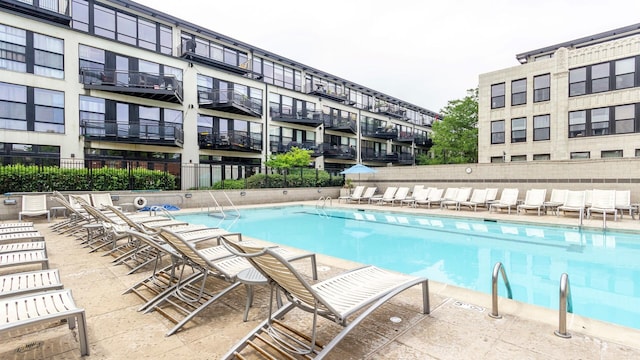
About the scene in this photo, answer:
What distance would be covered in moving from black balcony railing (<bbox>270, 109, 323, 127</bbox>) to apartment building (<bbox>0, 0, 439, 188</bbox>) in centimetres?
9

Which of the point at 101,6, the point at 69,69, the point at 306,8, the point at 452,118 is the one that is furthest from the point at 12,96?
the point at 452,118

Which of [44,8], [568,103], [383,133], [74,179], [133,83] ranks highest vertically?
[44,8]

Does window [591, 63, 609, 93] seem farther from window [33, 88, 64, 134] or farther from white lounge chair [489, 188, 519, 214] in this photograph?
window [33, 88, 64, 134]

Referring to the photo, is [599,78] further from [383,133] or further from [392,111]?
→ [392,111]

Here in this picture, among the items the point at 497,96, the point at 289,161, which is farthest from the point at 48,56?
the point at 497,96

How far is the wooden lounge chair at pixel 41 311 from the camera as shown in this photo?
85.0 inches

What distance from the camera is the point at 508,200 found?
13.2 meters

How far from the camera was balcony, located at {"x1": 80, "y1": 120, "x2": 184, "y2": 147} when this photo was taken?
17734 millimetres

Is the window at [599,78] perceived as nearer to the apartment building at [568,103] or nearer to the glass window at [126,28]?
the apartment building at [568,103]

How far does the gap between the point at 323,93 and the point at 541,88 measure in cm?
1746

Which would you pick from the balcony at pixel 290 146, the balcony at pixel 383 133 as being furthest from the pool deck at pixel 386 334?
the balcony at pixel 383 133

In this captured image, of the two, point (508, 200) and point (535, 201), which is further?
point (508, 200)

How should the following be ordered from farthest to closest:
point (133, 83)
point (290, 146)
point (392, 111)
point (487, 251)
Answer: point (392, 111), point (290, 146), point (133, 83), point (487, 251)

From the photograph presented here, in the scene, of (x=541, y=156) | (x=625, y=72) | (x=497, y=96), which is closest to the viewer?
(x=625, y=72)
